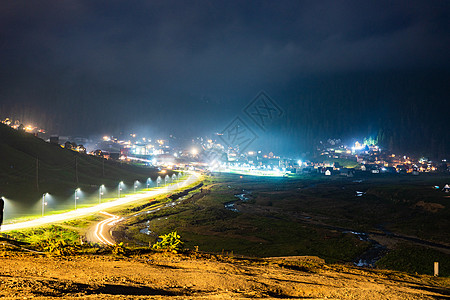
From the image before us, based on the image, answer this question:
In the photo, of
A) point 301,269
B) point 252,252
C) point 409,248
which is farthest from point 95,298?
point 409,248

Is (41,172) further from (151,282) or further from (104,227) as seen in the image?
(151,282)

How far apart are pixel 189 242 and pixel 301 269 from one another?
91.3 ft

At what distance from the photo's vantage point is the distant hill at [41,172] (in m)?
58.6

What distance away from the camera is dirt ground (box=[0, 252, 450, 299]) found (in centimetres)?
788

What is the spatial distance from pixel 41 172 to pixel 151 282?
A: 73023mm

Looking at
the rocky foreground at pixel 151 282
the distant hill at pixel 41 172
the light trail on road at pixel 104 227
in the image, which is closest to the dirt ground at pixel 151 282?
the rocky foreground at pixel 151 282

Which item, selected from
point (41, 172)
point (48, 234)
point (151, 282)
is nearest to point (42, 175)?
point (41, 172)

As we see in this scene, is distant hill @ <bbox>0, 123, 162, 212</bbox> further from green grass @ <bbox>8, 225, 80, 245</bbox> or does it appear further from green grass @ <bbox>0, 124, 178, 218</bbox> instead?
green grass @ <bbox>8, 225, 80, 245</bbox>

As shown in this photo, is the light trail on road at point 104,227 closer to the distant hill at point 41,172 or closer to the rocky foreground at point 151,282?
the distant hill at point 41,172

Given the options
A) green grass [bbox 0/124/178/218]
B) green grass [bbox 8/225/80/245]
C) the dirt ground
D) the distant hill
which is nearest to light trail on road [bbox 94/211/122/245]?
green grass [bbox 8/225/80/245]

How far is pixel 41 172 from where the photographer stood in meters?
69.7

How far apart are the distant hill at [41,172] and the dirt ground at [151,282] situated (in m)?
52.4

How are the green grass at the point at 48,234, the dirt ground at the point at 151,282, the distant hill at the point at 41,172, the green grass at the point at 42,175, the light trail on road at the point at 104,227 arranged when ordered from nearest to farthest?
the dirt ground at the point at 151,282, the green grass at the point at 48,234, the light trail on road at the point at 104,227, the green grass at the point at 42,175, the distant hill at the point at 41,172

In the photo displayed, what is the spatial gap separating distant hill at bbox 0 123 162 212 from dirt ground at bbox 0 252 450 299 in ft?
172
